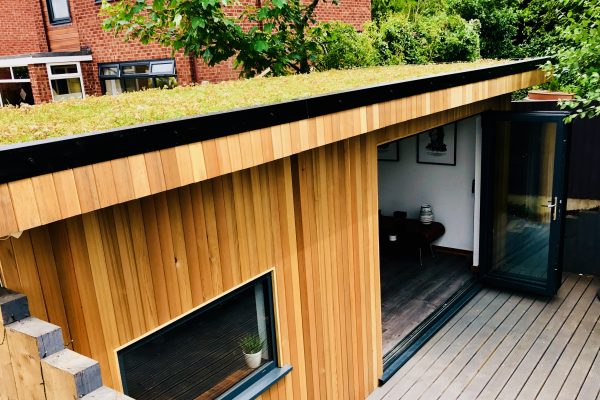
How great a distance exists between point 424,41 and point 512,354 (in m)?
6.25

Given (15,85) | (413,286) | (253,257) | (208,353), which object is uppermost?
(15,85)

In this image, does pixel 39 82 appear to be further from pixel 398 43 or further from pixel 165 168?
pixel 165 168

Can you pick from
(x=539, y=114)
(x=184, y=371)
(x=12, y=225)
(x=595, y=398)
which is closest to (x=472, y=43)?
(x=539, y=114)

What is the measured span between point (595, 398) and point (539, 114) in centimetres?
307

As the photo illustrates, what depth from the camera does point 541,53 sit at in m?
13.3

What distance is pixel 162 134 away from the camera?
225 centimetres

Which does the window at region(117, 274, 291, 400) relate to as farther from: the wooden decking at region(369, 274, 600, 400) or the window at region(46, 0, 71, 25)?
the window at region(46, 0, 71, 25)

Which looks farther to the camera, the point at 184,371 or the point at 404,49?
the point at 404,49

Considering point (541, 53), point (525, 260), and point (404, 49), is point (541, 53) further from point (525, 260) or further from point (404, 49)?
point (525, 260)

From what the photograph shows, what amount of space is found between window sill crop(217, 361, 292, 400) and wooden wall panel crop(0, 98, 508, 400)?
93 mm

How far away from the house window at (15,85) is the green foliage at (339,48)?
7.55 metres

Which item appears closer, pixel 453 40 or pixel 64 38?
pixel 453 40

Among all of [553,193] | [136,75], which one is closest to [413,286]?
[553,193]

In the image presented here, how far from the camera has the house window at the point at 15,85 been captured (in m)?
12.7
